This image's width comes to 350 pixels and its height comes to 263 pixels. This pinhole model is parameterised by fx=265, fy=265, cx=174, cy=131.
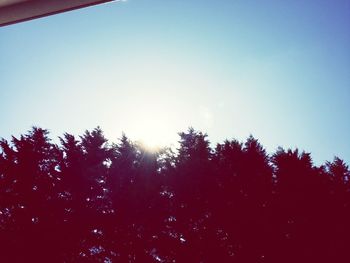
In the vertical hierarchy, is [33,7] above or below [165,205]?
below

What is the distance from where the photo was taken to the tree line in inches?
452

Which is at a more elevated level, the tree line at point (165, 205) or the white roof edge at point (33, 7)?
the tree line at point (165, 205)

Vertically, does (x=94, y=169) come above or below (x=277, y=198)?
above

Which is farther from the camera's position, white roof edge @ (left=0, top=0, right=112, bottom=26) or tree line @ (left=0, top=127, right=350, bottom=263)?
tree line @ (left=0, top=127, right=350, bottom=263)

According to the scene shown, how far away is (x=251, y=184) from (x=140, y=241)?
6122mm

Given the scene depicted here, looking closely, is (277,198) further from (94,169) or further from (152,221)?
(94,169)

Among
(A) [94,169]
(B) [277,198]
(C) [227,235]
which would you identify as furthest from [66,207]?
(B) [277,198]

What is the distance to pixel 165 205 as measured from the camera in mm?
13258

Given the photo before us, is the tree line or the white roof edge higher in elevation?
the tree line

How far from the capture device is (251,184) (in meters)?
13.4

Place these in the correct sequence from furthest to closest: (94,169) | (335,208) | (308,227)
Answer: (94,169) < (335,208) < (308,227)

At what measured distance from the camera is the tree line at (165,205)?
452 inches

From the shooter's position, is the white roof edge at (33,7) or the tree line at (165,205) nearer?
the white roof edge at (33,7)

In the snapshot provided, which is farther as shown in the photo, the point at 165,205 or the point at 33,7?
the point at 165,205
